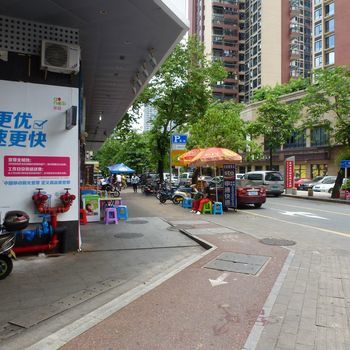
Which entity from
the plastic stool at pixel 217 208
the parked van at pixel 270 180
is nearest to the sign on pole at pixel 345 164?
the parked van at pixel 270 180

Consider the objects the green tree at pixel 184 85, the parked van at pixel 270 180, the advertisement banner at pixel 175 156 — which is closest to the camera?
the advertisement banner at pixel 175 156

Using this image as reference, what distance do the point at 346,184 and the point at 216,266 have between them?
1933 centimetres

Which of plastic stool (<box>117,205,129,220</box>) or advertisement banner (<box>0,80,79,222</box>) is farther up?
advertisement banner (<box>0,80,79,222</box>)

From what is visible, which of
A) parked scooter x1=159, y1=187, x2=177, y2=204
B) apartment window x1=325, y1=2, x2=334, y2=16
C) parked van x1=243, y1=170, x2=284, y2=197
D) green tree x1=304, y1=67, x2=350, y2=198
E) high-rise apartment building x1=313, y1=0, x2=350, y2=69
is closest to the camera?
parked scooter x1=159, y1=187, x2=177, y2=204

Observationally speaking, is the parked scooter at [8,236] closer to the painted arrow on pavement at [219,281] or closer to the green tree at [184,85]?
the painted arrow on pavement at [219,281]

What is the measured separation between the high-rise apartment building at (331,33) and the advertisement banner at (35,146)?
2103 inches

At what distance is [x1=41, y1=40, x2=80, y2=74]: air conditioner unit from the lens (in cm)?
700

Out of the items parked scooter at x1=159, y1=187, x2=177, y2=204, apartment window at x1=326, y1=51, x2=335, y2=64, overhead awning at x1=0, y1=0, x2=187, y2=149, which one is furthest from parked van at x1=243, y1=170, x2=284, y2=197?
apartment window at x1=326, y1=51, x2=335, y2=64

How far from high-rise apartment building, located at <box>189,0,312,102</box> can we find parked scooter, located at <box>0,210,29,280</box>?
7939 centimetres

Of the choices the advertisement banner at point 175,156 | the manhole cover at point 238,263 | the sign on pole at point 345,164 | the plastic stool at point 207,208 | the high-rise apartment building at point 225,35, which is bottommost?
the manhole cover at point 238,263

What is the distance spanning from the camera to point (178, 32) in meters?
7.01

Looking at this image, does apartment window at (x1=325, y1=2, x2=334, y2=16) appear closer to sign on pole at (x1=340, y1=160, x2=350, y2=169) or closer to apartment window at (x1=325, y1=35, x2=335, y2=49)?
apartment window at (x1=325, y1=35, x2=335, y2=49)

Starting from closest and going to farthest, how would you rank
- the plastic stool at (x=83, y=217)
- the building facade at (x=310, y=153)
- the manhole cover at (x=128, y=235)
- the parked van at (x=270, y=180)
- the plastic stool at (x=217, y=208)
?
the manhole cover at (x=128, y=235)
the plastic stool at (x=83, y=217)
the plastic stool at (x=217, y=208)
the parked van at (x=270, y=180)
the building facade at (x=310, y=153)

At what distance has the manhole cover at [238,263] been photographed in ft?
21.1
